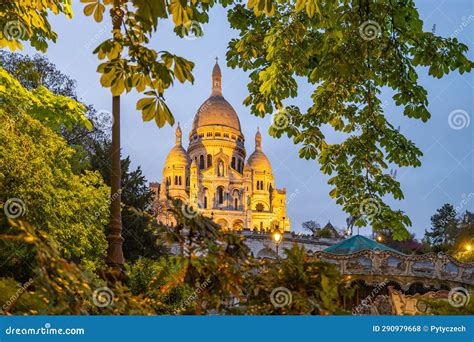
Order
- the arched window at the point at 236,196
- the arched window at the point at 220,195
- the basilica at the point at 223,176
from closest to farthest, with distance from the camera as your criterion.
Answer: the basilica at the point at 223,176 < the arched window at the point at 220,195 < the arched window at the point at 236,196

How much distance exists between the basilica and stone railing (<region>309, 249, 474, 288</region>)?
5749 centimetres

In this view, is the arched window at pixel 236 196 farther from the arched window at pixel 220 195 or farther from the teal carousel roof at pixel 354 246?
the teal carousel roof at pixel 354 246

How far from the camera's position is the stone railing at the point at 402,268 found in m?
20.7

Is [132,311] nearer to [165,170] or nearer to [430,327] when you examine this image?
[430,327]

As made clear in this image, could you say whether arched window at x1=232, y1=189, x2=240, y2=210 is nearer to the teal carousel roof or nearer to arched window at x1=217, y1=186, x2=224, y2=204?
arched window at x1=217, y1=186, x2=224, y2=204

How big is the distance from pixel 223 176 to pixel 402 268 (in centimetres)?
6489

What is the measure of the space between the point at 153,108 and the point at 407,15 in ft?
15.8

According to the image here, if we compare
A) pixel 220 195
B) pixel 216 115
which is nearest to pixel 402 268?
pixel 220 195

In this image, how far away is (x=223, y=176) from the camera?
86250 mm

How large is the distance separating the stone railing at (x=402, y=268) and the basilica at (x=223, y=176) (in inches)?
2263

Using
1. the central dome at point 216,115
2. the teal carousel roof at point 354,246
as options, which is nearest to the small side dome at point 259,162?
the central dome at point 216,115

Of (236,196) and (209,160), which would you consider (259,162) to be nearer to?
(236,196)

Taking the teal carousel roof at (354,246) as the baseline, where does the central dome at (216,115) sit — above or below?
above

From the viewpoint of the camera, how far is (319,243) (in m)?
61.6
